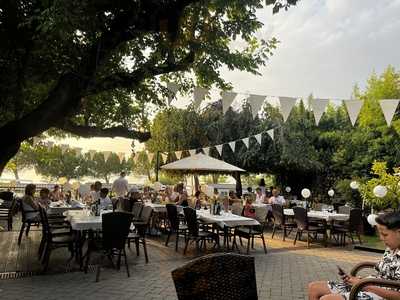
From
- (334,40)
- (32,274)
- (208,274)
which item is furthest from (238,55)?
(208,274)

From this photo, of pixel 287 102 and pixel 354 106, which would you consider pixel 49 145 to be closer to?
pixel 287 102

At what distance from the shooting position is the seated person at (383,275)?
117 inches

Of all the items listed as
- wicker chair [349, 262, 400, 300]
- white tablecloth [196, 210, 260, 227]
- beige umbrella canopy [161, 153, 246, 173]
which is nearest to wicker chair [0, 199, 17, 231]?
beige umbrella canopy [161, 153, 246, 173]

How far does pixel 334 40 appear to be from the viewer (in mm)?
8641

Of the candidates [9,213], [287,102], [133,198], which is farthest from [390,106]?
[9,213]

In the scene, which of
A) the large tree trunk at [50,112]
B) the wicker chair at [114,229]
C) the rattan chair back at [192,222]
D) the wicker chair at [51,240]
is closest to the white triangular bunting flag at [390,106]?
the rattan chair back at [192,222]

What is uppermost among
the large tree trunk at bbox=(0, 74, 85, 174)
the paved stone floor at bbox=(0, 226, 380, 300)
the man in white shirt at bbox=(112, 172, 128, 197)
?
the large tree trunk at bbox=(0, 74, 85, 174)

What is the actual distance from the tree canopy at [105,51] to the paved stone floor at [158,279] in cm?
240

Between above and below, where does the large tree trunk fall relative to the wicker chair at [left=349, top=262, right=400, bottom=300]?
above

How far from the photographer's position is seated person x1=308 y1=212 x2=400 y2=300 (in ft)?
9.76

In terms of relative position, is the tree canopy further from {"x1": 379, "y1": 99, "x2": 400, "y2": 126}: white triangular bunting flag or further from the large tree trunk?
{"x1": 379, "y1": 99, "x2": 400, "y2": 126}: white triangular bunting flag

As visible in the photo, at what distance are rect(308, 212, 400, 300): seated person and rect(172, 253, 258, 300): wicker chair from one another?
0.83 m

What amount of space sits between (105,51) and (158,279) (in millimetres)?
3401

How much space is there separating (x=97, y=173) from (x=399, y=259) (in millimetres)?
53648
